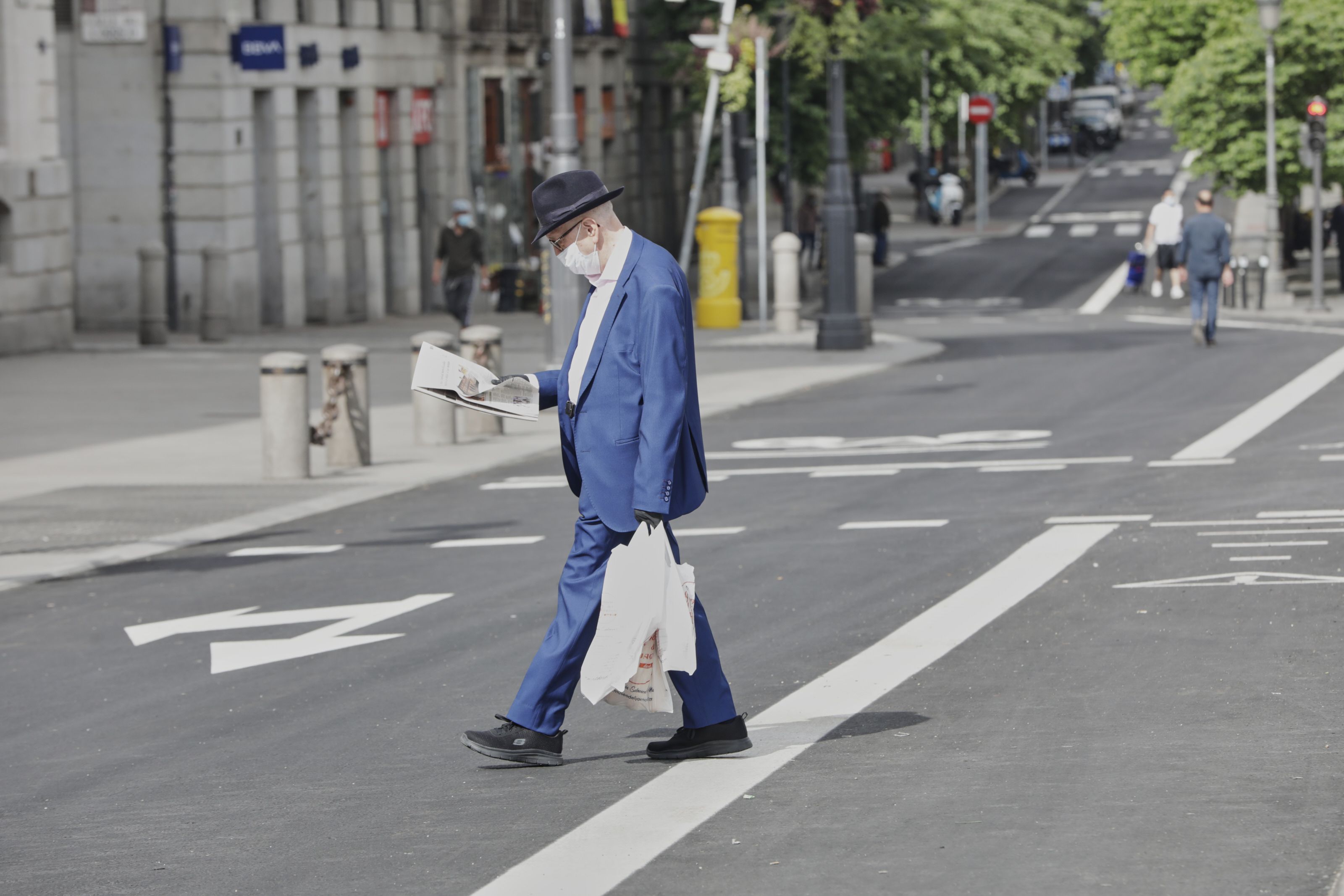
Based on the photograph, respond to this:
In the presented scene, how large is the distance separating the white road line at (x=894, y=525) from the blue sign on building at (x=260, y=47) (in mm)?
18691

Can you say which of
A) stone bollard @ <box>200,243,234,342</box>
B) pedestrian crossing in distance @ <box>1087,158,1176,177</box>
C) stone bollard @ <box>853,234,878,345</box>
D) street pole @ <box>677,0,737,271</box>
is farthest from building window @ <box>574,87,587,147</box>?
pedestrian crossing in distance @ <box>1087,158,1176,177</box>

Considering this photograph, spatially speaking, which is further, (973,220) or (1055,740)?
(973,220)

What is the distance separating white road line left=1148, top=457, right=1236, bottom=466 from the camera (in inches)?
563

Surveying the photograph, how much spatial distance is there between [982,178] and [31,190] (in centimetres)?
3991

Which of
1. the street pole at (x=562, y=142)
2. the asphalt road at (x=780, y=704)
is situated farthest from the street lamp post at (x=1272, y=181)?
the asphalt road at (x=780, y=704)

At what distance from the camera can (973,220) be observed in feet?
220

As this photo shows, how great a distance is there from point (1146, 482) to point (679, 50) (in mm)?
26510

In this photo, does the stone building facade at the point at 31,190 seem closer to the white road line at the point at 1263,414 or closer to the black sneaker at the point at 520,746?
the white road line at the point at 1263,414

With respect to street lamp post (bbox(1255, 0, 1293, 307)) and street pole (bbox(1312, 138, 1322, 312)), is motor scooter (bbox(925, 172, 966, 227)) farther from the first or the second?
street pole (bbox(1312, 138, 1322, 312))

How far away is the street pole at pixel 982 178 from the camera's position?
2450 inches

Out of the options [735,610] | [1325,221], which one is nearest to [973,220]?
[1325,221]

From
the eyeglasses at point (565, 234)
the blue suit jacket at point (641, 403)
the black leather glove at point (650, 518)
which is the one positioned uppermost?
the eyeglasses at point (565, 234)

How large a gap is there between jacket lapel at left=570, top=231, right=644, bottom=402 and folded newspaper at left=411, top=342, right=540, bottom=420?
0.71ft

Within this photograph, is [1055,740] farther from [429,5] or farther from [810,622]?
[429,5]
